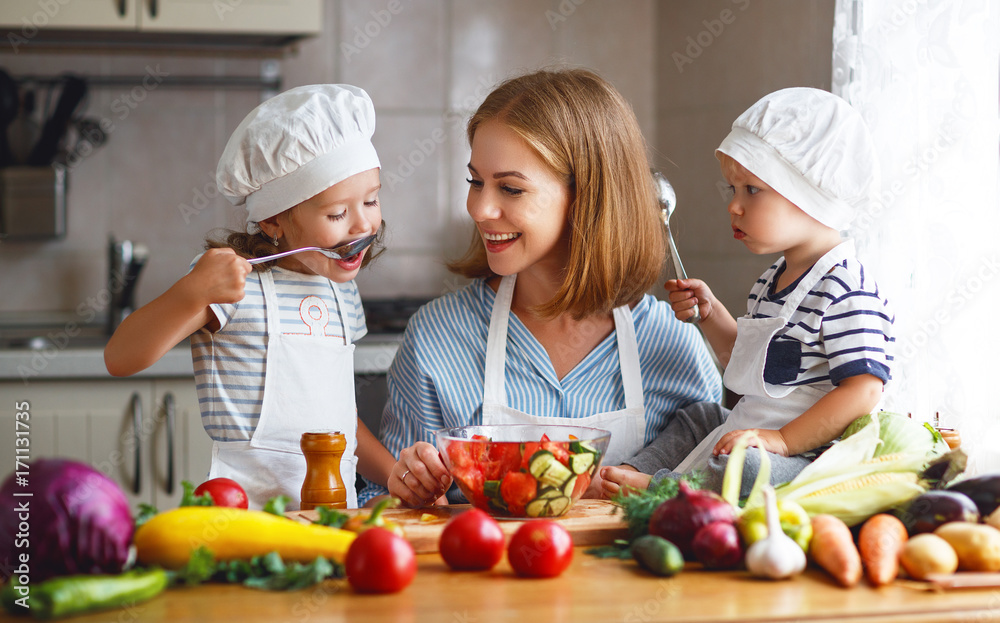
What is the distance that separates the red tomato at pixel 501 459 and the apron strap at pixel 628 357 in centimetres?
45

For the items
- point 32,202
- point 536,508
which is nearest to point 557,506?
Result: point 536,508

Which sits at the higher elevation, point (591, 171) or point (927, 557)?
point (591, 171)

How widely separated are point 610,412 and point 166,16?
1.83 m

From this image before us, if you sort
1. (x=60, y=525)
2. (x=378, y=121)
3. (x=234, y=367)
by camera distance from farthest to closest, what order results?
(x=378, y=121) → (x=234, y=367) → (x=60, y=525)

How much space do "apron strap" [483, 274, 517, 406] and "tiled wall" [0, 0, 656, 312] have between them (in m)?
1.51

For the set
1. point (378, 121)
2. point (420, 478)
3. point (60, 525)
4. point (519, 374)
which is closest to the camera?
point (60, 525)

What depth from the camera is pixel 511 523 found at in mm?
987

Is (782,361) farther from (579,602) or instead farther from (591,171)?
(579,602)

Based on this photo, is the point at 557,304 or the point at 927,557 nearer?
the point at 927,557

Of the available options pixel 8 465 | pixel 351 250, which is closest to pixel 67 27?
pixel 8 465

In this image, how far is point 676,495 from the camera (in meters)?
0.91

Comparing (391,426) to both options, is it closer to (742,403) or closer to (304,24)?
(742,403)

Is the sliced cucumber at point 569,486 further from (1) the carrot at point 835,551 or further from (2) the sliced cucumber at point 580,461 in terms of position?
(1) the carrot at point 835,551

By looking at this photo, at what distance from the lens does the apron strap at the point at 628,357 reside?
4.62ft
